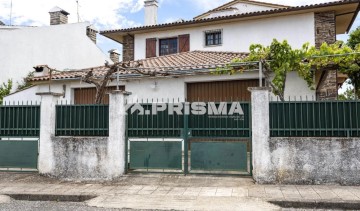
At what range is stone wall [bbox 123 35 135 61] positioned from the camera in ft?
58.6

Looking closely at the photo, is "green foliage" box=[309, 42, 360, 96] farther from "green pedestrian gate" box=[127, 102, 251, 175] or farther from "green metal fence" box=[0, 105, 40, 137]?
"green metal fence" box=[0, 105, 40, 137]

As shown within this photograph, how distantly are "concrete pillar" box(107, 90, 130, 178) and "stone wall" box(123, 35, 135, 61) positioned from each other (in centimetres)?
952

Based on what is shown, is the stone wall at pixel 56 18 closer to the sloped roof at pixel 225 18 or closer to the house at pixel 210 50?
the sloped roof at pixel 225 18

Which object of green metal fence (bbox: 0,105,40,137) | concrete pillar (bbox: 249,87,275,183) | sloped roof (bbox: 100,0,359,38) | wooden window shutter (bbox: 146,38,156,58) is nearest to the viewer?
concrete pillar (bbox: 249,87,275,183)

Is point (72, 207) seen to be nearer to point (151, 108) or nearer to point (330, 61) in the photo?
point (151, 108)

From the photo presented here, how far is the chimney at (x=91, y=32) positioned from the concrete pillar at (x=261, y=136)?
1861cm

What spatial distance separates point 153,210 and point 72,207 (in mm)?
1729

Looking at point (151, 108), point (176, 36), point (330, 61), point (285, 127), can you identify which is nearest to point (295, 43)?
point (330, 61)

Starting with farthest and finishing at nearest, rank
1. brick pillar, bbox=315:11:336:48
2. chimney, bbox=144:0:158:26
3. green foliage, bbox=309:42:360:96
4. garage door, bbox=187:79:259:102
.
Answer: chimney, bbox=144:0:158:26, brick pillar, bbox=315:11:336:48, garage door, bbox=187:79:259:102, green foliage, bbox=309:42:360:96

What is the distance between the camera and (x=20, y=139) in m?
9.25

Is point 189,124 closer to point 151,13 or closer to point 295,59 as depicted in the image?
point 295,59

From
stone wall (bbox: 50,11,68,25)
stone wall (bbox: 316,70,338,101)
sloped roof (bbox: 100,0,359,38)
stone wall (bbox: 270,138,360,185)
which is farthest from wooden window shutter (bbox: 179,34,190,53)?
stone wall (bbox: 50,11,68,25)

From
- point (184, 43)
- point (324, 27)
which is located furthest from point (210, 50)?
point (324, 27)

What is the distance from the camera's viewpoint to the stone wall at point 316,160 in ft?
24.0
